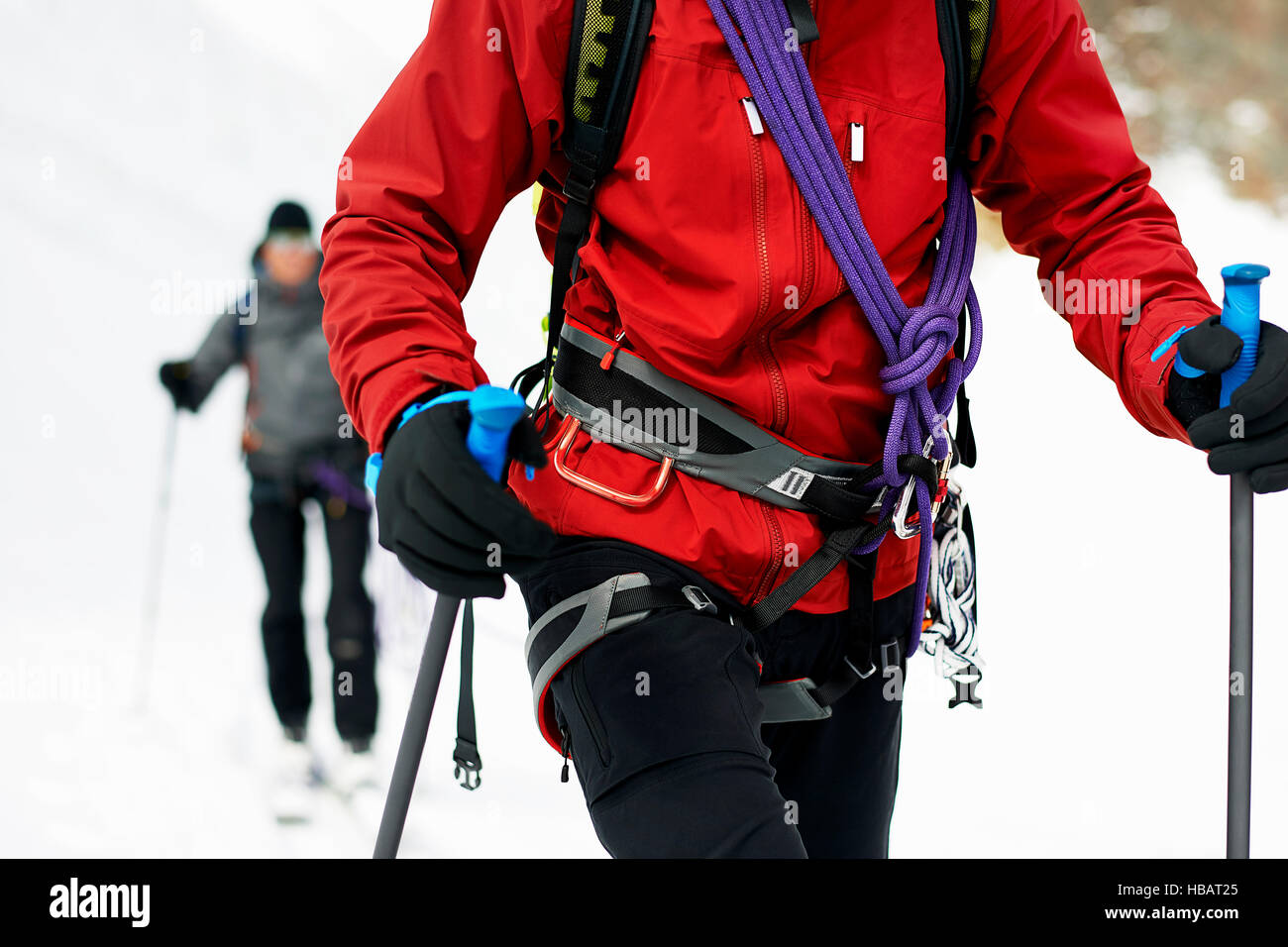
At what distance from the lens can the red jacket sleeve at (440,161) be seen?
4.04 feet

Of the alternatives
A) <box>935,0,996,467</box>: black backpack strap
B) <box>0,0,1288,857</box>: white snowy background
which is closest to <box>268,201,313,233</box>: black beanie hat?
<box>0,0,1288,857</box>: white snowy background

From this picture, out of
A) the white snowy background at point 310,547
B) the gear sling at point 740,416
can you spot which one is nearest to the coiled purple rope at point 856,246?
the gear sling at point 740,416

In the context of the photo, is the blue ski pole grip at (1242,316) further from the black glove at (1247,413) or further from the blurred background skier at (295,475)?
the blurred background skier at (295,475)

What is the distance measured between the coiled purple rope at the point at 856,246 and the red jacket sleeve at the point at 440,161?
210 mm

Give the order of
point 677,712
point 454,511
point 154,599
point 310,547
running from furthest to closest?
point 310,547 < point 154,599 < point 677,712 < point 454,511

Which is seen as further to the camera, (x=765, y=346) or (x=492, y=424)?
(x=765, y=346)

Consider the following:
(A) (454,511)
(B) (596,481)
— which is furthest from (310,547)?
(A) (454,511)

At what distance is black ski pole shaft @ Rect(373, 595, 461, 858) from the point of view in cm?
135

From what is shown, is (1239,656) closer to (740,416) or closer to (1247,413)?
(1247,413)

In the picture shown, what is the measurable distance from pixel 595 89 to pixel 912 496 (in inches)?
22.9

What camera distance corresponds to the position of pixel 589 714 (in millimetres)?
1220

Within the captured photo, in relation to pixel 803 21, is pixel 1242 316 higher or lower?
lower

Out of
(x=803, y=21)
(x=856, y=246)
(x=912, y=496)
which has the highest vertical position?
(x=803, y=21)

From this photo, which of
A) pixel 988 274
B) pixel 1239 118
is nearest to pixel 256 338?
pixel 988 274
